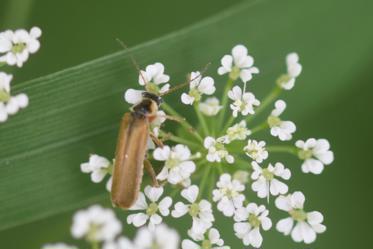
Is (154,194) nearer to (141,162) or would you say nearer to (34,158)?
(141,162)

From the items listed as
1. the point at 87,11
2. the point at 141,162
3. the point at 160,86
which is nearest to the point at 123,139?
the point at 141,162

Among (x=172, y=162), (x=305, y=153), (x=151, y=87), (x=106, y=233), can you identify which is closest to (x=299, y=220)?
(x=305, y=153)

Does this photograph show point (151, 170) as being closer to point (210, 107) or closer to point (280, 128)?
point (210, 107)

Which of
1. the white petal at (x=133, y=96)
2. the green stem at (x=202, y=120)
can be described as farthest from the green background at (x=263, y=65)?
the green stem at (x=202, y=120)

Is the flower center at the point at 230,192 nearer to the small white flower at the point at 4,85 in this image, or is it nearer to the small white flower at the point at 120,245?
the small white flower at the point at 120,245

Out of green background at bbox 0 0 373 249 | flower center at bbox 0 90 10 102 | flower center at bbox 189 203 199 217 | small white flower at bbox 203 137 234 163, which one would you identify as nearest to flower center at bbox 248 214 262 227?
flower center at bbox 189 203 199 217

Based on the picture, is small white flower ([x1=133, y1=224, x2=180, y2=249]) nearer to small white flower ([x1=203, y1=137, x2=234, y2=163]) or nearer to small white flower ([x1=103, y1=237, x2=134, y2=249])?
small white flower ([x1=103, y1=237, x2=134, y2=249])
